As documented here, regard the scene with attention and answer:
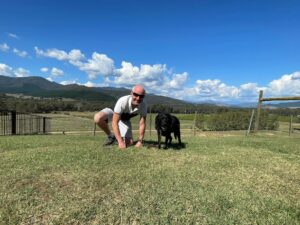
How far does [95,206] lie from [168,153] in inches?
133

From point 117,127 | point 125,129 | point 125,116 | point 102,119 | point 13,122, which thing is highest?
point 125,116

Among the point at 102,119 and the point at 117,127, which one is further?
the point at 102,119

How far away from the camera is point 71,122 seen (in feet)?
137

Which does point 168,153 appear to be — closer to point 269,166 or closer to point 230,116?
point 269,166

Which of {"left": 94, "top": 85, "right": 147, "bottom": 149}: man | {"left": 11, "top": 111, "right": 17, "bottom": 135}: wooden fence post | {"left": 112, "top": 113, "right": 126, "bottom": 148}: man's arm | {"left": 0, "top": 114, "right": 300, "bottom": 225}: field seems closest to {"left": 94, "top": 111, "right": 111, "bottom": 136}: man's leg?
{"left": 94, "top": 85, "right": 147, "bottom": 149}: man

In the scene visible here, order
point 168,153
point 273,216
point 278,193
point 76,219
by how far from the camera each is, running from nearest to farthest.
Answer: point 76,219 → point 273,216 → point 278,193 → point 168,153

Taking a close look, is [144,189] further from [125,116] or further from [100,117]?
[100,117]

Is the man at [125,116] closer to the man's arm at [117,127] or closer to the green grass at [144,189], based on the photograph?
the man's arm at [117,127]

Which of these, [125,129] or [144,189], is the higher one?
[125,129]

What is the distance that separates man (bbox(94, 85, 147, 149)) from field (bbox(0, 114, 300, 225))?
94cm

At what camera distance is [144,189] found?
13.2 ft

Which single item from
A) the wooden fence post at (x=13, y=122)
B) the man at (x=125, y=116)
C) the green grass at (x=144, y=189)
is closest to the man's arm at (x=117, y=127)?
the man at (x=125, y=116)

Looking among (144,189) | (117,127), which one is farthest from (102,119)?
(144,189)

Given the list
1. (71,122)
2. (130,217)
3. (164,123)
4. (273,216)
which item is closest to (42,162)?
(130,217)
